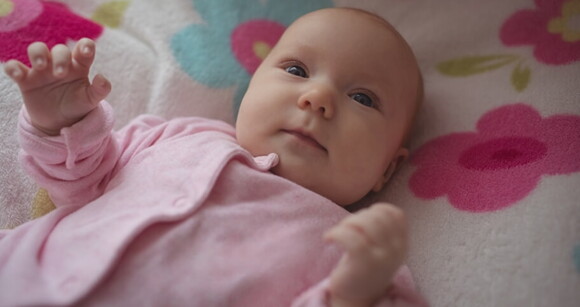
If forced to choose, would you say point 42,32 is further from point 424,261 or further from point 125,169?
point 424,261

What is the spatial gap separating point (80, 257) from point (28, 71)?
353mm

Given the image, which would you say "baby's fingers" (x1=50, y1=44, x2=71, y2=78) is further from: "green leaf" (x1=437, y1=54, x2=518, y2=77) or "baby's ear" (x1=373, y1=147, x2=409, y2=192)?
"green leaf" (x1=437, y1=54, x2=518, y2=77)

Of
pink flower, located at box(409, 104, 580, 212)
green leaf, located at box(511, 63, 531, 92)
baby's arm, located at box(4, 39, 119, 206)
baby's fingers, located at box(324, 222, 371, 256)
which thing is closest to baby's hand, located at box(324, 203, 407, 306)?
baby's fingers, located at box(324, 222, 371, 256)

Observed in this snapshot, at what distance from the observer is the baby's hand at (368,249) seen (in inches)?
34.7

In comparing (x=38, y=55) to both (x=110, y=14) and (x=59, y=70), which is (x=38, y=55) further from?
(x=110, y=14)

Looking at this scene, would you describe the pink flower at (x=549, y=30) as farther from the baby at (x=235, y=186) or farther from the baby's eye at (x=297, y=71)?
the baby's eye at (x=297, y=71)

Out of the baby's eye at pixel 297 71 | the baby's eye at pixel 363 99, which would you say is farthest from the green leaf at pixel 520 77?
the baby's eye at pixel 297 71

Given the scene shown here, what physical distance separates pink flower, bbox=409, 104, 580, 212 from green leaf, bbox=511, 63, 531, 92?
0.26 feet

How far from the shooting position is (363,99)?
1320 millimetres

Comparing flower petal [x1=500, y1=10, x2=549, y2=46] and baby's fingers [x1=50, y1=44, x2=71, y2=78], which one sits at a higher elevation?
baby's fingers [x1=50, y1=44, x2=71, y2=78]

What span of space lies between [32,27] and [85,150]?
54 cm

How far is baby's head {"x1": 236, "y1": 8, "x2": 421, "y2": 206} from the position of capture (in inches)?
47.9

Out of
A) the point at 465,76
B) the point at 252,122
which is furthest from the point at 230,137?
the point at 465,76

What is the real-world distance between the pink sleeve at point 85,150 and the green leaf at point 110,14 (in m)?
0.45
